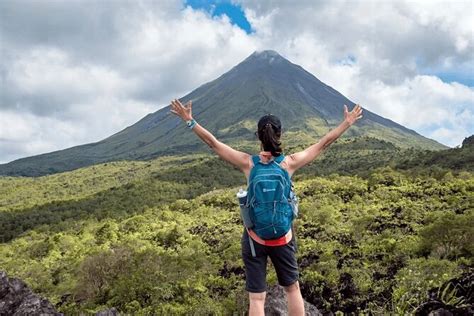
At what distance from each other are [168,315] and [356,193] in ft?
96.3

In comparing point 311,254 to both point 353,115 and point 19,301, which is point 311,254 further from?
point 353,115

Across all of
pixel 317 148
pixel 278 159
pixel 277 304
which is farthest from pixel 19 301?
pixel 317 148

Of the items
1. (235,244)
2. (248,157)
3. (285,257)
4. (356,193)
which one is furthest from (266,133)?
(356,193)

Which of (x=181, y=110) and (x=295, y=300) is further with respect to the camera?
(x=181, y=110)

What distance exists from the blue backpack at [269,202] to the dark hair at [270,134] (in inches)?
6.1

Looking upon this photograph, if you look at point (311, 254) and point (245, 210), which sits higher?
point (245, 210)

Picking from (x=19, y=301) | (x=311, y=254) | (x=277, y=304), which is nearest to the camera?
(x=277, y=304)

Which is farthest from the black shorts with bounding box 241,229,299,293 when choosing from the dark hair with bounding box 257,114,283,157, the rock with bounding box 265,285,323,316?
the rock with bounding box 265,285,323,316

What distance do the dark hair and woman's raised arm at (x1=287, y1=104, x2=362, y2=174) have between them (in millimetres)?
202

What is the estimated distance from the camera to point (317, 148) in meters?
4.55

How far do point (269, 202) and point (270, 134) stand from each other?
2.01 ft

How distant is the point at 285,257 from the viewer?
4.29 metres

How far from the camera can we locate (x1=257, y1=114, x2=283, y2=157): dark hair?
4215mm

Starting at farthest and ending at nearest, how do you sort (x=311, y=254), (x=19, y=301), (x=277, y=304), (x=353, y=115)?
(x=311, y=254) → (x=19, y=301) → (x=277, y=304) → (x=353, y=115)
